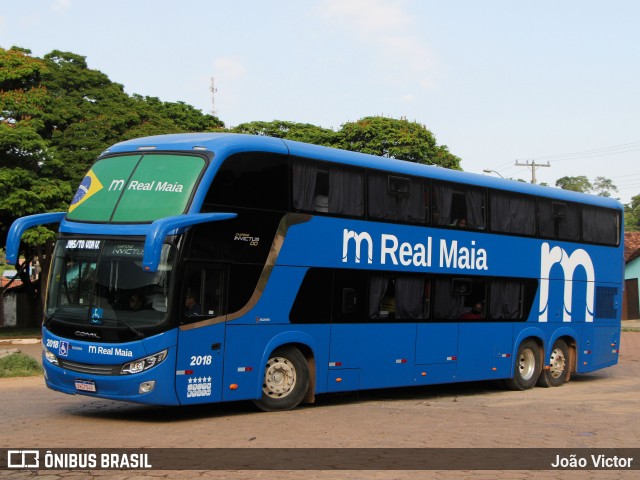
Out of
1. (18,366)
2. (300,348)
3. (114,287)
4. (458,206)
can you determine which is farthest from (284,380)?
(18,366)

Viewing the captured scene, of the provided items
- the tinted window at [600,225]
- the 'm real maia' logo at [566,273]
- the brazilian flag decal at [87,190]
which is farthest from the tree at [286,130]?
the brazilian flag decal at [87,190]

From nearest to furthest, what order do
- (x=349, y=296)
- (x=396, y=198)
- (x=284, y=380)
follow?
(x=284, y=380) < (x=349, y=296) < (x=396, y=198)

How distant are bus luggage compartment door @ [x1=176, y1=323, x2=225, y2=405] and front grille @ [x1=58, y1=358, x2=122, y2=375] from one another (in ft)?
2.64

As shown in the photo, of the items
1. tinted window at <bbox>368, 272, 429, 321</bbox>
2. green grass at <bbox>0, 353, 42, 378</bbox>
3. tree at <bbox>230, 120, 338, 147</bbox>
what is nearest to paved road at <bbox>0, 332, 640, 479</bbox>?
tinted window at <bbox>368, 272, 429, 321</bbox>

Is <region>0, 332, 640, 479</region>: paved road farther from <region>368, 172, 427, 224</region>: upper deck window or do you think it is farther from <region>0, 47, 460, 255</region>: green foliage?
<region>0, 47, 460, 255</region>: green foliage

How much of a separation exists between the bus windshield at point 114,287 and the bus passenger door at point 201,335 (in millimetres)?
371

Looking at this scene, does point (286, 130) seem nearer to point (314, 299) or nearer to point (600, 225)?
point (600, 225)

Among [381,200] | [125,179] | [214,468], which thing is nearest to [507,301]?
[381,200]

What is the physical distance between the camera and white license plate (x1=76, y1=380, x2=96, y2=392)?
1213 cm

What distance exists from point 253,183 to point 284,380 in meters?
3.03

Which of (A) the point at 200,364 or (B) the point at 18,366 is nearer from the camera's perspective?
(A) the point at 200,364

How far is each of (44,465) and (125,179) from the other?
16.6 feet

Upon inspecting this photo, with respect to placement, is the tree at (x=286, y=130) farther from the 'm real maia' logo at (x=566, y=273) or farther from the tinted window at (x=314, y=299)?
the tinted window at (x=314, y=299)

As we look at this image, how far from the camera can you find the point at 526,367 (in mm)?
19453
